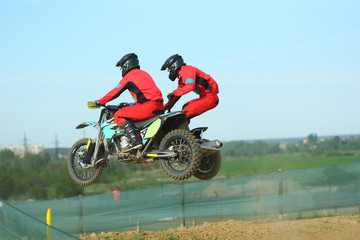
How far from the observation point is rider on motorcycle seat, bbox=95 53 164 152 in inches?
432

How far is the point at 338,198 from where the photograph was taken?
26.6 meters

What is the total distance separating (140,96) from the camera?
Result: 433 inches

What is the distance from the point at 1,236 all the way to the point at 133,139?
16.5 ft

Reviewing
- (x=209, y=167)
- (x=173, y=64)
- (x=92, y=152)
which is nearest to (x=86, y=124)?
(x=92, y=152)

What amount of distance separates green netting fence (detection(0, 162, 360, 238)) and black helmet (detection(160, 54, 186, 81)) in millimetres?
12843

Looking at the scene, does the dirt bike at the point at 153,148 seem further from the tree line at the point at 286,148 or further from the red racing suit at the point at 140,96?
the tree line at the point at 286,148

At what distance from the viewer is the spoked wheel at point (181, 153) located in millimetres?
10344

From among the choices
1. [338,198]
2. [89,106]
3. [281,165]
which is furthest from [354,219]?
[281,165]

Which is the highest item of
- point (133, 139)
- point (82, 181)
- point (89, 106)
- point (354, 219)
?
point (89, 106)

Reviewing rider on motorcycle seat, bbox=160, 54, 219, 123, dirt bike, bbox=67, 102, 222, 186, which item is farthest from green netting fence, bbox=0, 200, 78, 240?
rider on motorcycle seat, bbox=160, 54, 219, 123

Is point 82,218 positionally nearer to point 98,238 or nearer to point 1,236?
point 98,238

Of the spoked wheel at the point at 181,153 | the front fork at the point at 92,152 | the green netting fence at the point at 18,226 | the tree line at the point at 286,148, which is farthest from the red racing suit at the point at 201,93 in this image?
the tree line at the point at 286,148

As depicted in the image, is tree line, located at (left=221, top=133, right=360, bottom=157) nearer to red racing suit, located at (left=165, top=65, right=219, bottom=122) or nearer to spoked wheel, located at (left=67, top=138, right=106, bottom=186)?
spoked wheel, located at (left=67, top=138, right=106, bottom=186)

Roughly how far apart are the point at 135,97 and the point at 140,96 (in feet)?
0.58
